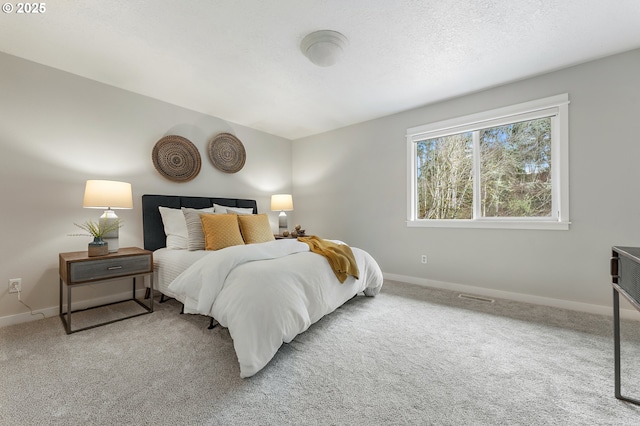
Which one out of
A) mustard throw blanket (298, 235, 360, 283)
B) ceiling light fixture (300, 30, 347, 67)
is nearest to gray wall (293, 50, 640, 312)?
mustard throw blanket (298, 235, 360, 283)

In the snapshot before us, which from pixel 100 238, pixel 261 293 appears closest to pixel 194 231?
pixel 100 238

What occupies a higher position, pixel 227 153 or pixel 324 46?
pixel 324 46

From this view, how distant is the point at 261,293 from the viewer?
5.61 ft

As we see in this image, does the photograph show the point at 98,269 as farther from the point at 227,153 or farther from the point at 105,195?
the point at 227,153

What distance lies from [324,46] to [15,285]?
339 cm

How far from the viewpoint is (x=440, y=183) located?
140 inches

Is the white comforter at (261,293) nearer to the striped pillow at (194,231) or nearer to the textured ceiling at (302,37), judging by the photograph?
the striped pillow at (194,231)

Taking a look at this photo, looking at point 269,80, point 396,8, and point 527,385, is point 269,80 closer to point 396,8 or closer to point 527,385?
point 396,8

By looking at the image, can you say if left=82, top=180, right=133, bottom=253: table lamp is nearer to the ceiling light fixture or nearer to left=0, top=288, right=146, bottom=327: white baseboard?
left=0, top=288, right=146, bottom=327: white baseboard

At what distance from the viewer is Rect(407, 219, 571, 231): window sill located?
2.68m

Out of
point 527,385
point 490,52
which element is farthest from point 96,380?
point 490,52

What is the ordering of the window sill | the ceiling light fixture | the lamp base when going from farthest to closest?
the lamp base, the window sill, the ceiling light fixture

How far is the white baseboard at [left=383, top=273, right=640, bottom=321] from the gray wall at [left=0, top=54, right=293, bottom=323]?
11.4 feet

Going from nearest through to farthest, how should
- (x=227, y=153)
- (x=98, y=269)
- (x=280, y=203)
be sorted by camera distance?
(x=98, y=269)
(x=227, y=153)
(x=280, y=203)
